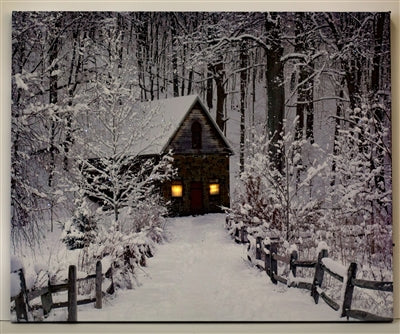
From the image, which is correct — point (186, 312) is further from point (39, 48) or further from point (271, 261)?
point (39, 48)

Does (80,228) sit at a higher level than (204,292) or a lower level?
higher

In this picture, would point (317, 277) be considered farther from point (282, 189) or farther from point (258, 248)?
point (282, 189)

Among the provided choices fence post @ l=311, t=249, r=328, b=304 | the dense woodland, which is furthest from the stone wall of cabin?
fence post @ l=311, t=249, r=328, b=304

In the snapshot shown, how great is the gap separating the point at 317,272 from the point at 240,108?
5.06 feet

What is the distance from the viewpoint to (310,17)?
4832mm

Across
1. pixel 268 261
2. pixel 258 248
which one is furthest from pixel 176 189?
pixel 268 261

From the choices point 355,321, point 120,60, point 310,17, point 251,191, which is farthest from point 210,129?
point 355,321

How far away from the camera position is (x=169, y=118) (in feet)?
16.2

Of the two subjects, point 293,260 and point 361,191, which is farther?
point 361,191

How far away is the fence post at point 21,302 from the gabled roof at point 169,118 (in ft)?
4.72

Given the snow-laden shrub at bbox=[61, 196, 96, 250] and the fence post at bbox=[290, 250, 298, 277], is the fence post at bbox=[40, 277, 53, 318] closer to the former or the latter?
the snow-laden shrub at bbox=[61, 196, 96, 250]

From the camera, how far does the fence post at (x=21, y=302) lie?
179 inches

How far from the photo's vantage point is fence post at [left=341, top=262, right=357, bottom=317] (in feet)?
14.7

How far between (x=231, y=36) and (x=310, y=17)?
0.69 metres
